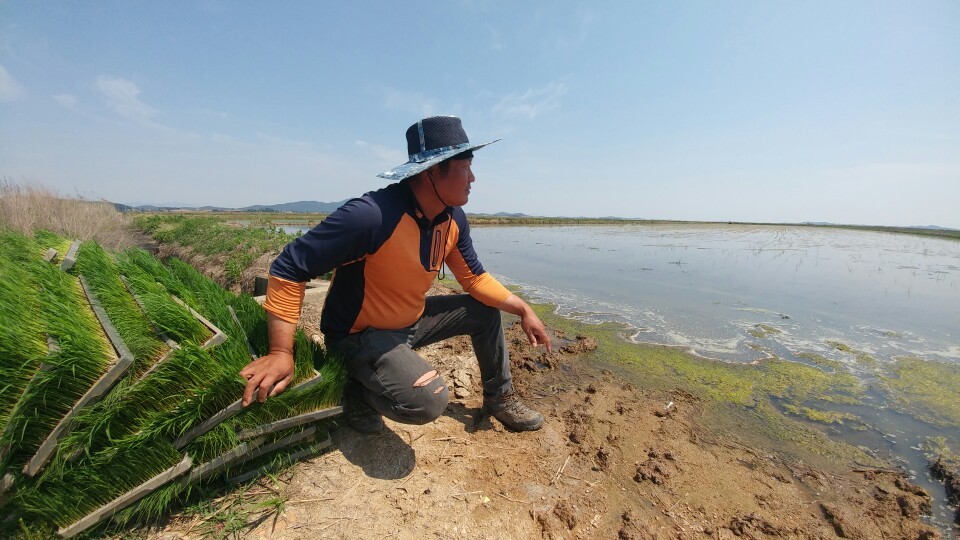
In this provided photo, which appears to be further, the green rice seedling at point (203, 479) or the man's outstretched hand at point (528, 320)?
the man's outstretched hand at point (528, 320)

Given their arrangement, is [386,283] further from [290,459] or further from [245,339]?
[290,459]

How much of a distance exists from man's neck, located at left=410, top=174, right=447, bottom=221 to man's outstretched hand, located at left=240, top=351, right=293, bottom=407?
3.63ft

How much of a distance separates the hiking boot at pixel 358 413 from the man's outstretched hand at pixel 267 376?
2.04ft

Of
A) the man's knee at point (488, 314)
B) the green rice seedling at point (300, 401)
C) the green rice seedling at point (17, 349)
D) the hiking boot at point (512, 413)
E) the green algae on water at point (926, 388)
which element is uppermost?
the green rice seedling at point (17, 349)

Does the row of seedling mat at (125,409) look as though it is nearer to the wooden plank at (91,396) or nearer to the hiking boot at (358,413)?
the wooden plank at (91,396)

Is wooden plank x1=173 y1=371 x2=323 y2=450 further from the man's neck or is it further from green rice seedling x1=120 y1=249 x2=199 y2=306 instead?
the man's neck

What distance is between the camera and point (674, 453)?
8.88 feet

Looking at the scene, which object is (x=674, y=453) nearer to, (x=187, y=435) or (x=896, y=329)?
(x=187, y=435)

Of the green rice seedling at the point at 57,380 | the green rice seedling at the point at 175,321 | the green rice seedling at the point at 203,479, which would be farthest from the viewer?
the green rice seedling at the point at 175,321

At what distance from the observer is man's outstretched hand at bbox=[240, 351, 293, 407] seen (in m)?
1.76

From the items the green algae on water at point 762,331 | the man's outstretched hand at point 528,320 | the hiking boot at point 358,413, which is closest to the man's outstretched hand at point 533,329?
the man's outstretched hand at point 528,320

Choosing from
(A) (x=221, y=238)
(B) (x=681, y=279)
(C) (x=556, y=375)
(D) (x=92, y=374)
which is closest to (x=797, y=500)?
(C) (x=556, y=375)

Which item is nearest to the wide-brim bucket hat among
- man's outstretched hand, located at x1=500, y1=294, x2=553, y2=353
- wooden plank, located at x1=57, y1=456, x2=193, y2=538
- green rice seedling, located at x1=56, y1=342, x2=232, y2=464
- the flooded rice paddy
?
man's outstretched hand, located at x1=500, y1=294, x2=553, y2=353

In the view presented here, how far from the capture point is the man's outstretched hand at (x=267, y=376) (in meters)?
1.76
